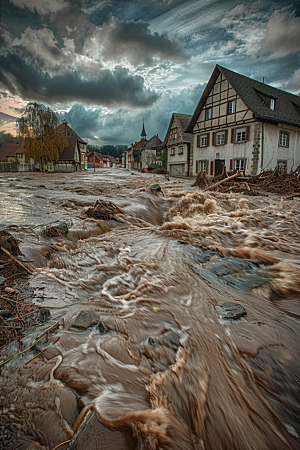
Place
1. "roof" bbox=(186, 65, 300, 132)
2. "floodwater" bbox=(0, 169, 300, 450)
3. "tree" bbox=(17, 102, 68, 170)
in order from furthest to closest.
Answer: "tree" bbox=(17, 102, 68, 170)
"roof" bbox=(186, 65, 300, 132)
"floodwater" bbox=(0, 169, 300, 450)

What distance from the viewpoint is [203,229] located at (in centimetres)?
711

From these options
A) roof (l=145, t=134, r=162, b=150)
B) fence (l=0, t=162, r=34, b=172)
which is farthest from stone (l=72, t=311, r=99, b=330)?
roof (l=145, t=134, r=162, b=150)

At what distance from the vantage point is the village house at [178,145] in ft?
99.4

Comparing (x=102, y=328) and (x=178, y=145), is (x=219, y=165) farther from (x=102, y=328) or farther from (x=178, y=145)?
(x=102, y=328)

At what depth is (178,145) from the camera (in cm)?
3155

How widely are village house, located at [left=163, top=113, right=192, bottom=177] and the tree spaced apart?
17412 mm

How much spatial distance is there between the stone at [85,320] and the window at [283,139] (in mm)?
24520

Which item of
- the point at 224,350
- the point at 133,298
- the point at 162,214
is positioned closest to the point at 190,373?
the point at 224,350

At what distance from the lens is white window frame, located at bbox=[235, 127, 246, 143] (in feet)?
70.5

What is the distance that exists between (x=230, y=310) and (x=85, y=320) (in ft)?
6.19

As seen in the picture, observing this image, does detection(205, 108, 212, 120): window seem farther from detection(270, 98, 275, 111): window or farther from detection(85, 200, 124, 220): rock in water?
detection(85, 200, 124, 220): rock in water

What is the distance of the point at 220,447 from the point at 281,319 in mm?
1901

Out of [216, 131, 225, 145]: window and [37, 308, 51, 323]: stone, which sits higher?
[216, 131, 225, 145]: window

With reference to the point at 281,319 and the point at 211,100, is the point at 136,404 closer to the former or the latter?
the point at 281,319
